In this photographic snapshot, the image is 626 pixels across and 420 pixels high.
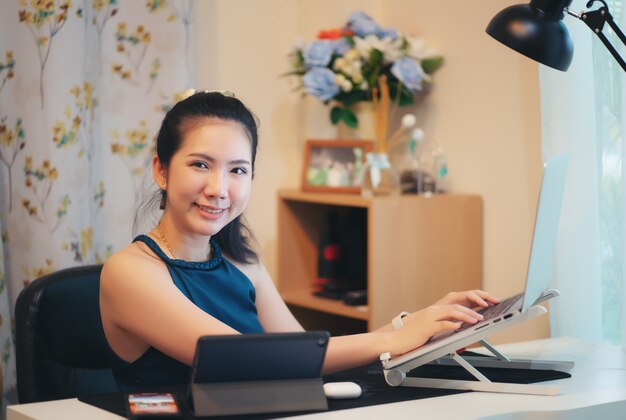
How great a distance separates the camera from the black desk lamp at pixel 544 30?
1.71m

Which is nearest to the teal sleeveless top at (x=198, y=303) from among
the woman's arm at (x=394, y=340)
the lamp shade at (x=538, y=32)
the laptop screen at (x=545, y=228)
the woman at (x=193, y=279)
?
the woman at (x=193, y=279)

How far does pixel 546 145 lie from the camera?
7.58ft

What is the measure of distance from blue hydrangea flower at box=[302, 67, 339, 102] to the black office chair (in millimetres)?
1210

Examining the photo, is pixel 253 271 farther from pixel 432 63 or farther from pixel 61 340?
pixel 432 63

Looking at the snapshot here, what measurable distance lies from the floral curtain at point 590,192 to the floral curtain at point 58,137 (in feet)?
3.82

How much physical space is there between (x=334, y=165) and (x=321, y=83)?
274mm

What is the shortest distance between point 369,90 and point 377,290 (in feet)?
2.15

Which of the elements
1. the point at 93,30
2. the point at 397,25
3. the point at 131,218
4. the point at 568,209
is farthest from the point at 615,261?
the point at 93,30

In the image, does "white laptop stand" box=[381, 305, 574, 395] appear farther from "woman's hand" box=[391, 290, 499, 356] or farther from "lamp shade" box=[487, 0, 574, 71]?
"lamp shade" box=[487, 0, 574, 71]

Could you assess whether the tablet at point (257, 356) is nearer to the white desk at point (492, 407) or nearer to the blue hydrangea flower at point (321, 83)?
the white desk at point (492, 407)

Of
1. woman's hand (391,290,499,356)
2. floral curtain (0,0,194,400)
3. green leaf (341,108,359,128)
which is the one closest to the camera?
woman's hand (391,290,499,356)

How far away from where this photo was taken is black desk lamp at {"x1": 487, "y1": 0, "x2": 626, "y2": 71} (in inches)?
67.4

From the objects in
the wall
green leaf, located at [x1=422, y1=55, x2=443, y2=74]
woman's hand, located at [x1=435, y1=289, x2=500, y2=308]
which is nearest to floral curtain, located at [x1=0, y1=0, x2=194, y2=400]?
the wall

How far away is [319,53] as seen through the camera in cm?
277
